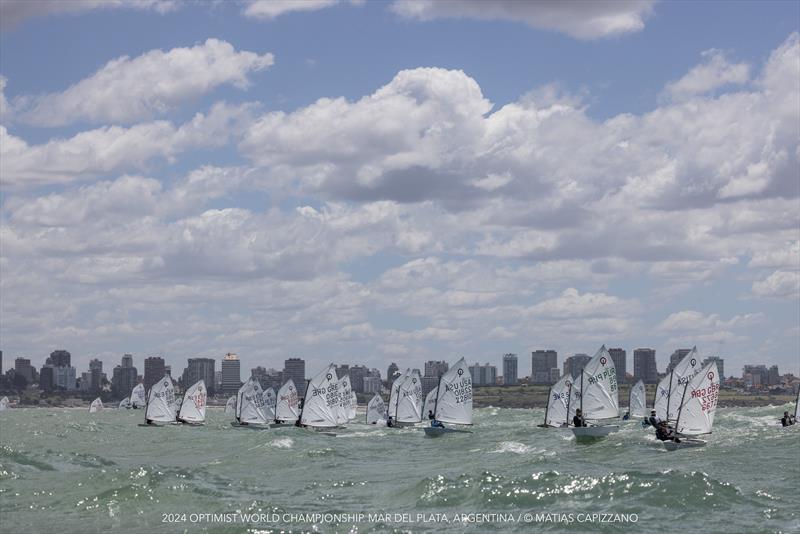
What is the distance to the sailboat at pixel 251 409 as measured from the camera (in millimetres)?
83062

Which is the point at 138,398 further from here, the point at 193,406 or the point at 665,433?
the point at 665,433

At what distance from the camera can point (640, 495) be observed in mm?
30922

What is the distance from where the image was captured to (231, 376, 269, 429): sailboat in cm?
8306

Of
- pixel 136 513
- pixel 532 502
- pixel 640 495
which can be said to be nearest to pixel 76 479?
pixel 136 513

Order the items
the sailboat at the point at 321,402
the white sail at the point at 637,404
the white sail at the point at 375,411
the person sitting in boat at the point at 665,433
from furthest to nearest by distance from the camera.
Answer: the white sail at the point at 637,404 → the white sail at the point at 375,411 → the sailboat at the point at 321,402 → the person sitting in boat at the point at 665,433

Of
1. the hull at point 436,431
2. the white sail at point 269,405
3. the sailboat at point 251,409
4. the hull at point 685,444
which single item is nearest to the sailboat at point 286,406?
the white sail at point 269,405

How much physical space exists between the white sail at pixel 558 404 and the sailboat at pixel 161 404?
29291 mm

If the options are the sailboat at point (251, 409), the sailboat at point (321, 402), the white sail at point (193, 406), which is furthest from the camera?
the white sail at point (193, 406)

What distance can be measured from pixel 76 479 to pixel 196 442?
28.0m

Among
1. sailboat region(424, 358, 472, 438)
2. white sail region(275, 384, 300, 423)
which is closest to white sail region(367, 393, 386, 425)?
white sail region(275, 384, 300, 423)

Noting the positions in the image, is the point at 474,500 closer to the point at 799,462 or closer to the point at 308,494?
the point at 308,494

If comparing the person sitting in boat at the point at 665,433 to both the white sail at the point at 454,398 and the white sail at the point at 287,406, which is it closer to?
the white sail at the point at 454,398

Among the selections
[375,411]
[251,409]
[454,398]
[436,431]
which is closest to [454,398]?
[454,398]

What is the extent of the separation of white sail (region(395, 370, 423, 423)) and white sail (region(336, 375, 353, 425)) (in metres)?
4.06
